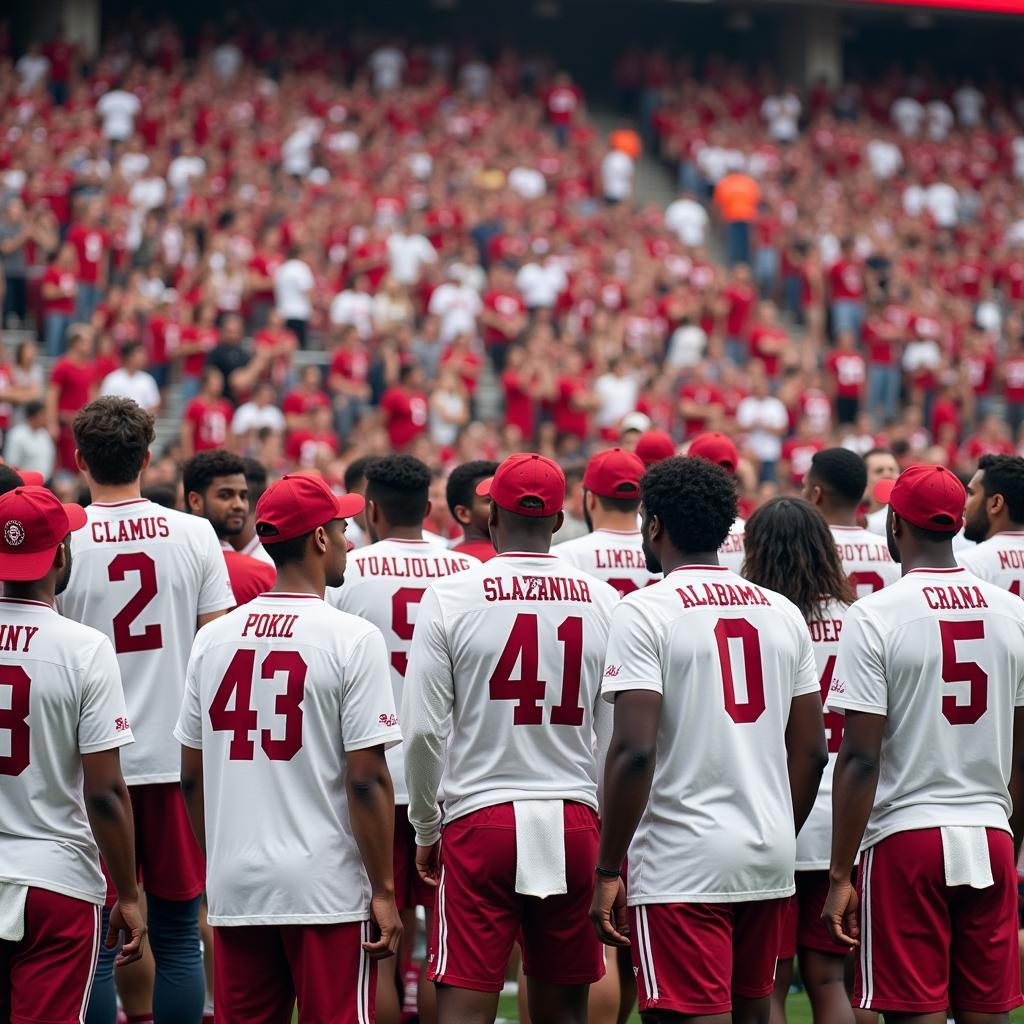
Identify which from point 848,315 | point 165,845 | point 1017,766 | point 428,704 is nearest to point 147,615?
point 165,845

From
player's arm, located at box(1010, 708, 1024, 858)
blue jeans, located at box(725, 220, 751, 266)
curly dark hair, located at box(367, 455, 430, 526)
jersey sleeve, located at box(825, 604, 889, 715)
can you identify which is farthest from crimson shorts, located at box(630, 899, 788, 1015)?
blue jeans, located at box(725, 220, 751, 266)

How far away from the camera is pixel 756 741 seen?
4.36 meters

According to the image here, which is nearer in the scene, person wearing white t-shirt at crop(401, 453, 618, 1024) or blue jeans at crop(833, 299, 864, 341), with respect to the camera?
person wearing white t-shirt at crop(401, 453, 618, 1024)

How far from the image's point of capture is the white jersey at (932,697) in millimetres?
4516

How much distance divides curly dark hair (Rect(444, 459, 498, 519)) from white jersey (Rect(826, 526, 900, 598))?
1.42 meters

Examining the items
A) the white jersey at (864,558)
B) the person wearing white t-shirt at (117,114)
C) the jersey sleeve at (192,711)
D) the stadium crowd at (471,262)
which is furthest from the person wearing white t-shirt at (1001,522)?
the person wearing white t-shirt at (117,114)

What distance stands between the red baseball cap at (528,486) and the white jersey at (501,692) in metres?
0.20

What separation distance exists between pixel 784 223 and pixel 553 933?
778 inches

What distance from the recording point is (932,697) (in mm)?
4527

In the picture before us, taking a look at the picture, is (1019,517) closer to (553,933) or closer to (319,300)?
(553,933)

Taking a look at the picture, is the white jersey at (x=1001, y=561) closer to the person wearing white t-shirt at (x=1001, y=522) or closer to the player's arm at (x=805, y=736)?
the person wearing white t-shirt at (x=1001, y=522)

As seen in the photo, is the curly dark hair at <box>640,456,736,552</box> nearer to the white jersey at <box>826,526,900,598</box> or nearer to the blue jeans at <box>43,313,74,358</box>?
the white jersey at <box>826,526,900,598</box>

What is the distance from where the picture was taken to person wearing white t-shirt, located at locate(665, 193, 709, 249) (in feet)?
75.3

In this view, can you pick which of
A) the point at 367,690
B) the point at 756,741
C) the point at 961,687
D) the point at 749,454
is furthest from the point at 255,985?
the point at 749,454
